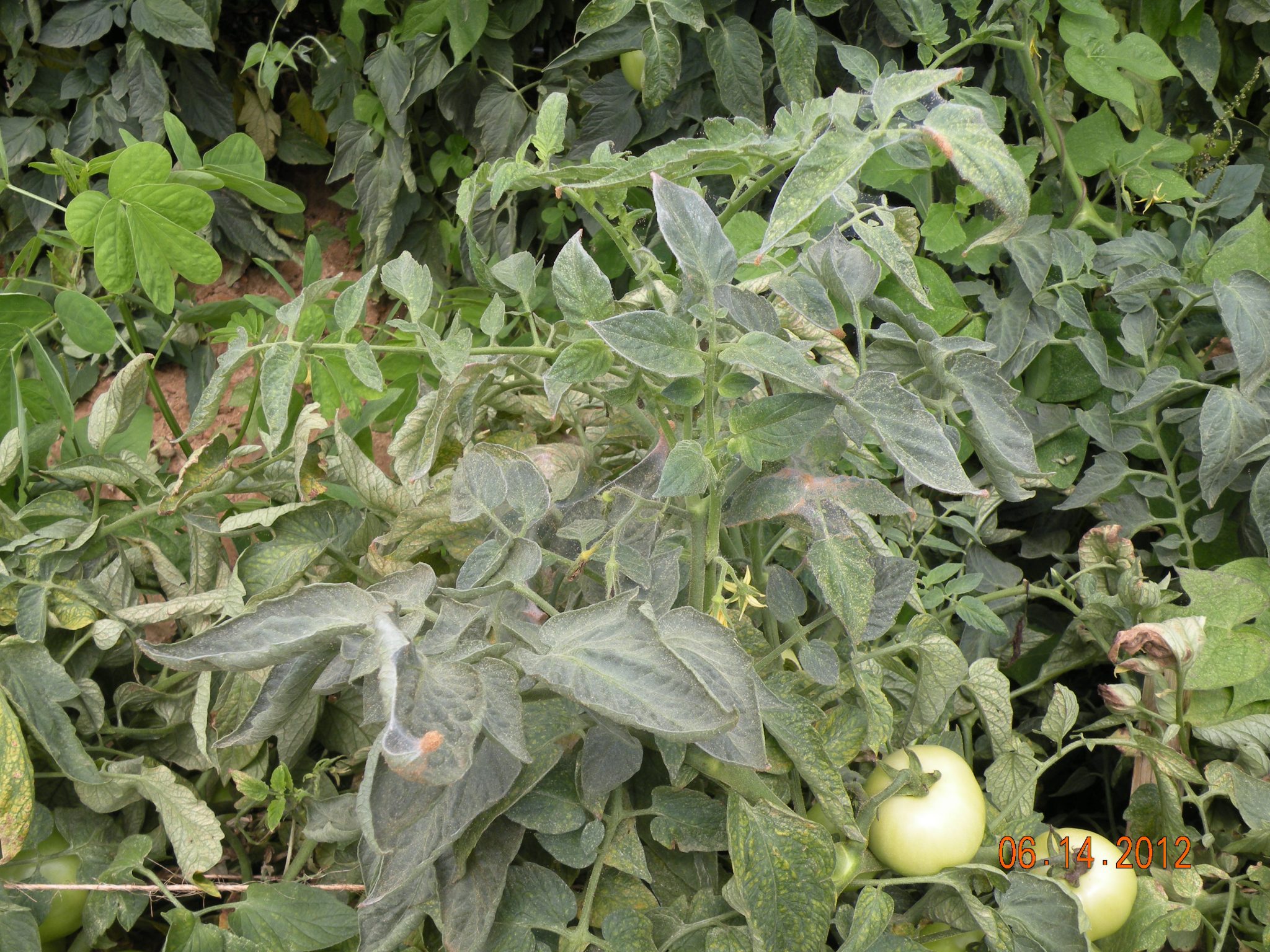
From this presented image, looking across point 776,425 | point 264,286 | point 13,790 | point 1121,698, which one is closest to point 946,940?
point 1121,698

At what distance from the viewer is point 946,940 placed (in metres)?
0.60

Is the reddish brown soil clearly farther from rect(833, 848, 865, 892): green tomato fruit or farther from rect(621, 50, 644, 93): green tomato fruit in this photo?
rect(833, 848, 865, 892): green tomato fruit

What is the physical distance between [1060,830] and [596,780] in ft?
1.18

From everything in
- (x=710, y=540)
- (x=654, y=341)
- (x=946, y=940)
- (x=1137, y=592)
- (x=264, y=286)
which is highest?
(x=654, y=341)

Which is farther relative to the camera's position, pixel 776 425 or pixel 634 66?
pixel 634 66

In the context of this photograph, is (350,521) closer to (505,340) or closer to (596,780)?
(596,780)

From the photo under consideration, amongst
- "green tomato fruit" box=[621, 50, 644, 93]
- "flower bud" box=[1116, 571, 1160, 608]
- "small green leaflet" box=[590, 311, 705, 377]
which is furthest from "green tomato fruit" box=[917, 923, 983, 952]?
"green tomato fruit" box=[621, 50, 644, 93]

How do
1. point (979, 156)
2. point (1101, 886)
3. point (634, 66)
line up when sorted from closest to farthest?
point (979, 156) → point (1101, 886) → point (634, 66)

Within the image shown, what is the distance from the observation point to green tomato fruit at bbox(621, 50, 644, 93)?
44.0 inches

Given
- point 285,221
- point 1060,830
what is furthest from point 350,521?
point 285,221

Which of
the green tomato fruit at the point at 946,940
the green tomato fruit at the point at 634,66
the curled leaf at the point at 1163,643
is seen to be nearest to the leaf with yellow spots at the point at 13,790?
the green tomato fruit at the point at 946,940

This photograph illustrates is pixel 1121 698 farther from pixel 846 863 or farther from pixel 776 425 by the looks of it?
pixel 776 425

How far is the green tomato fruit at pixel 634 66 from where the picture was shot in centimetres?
112

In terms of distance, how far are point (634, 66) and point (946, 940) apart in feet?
3.06
